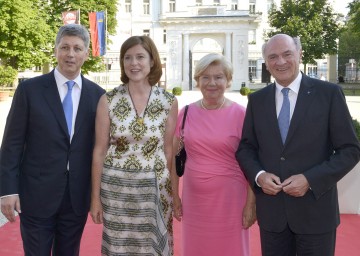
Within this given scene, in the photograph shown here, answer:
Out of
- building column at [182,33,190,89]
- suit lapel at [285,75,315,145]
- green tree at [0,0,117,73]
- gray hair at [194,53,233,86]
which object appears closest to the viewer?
suit lapel at [285,75,315,145]

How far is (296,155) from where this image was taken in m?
2.87

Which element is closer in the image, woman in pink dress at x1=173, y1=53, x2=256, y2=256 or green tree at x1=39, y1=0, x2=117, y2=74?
woman in pink dress at x1=173, y1=53, x2=256, y2=256

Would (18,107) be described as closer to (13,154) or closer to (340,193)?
(13,154)

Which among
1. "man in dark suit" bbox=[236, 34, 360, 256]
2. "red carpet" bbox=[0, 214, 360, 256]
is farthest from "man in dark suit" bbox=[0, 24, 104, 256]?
"red carpet" bbox=[0, 214, 360, 256]

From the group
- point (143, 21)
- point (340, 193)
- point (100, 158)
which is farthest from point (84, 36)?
point (143, 21)

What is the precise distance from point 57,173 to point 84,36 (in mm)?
957

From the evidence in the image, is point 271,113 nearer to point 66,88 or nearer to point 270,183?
point 270,183

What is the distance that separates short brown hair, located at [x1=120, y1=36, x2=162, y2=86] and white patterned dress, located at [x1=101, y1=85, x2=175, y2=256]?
174 millimetres

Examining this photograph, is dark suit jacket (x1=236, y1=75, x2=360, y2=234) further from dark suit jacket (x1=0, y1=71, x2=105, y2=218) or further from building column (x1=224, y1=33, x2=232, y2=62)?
building column (x1=224, y1=33, x2=232, y2=62)

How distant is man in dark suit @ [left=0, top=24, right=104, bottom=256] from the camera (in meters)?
3.04

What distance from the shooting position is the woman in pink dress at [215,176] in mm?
3359

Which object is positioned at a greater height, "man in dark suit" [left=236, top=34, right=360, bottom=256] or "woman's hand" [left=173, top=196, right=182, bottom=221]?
"man in dark suit" [left=236, top=34, right=360, bottom=256]

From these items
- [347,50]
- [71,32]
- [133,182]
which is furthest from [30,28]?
[347,50]

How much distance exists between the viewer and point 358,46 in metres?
50.8
